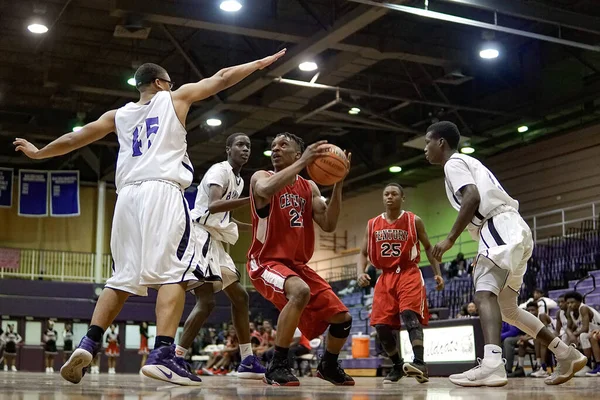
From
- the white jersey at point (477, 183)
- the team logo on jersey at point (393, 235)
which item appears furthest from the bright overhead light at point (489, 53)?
the white jersey at point (477, 183)

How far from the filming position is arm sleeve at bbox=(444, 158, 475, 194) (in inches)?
236

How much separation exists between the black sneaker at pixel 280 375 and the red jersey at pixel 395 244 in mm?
2740

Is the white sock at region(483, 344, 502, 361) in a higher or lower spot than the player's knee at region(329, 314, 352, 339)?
lower

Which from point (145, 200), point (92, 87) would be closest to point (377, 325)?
point (145, 200)

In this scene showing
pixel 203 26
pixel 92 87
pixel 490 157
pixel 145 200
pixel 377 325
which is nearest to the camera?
pixel 145 200

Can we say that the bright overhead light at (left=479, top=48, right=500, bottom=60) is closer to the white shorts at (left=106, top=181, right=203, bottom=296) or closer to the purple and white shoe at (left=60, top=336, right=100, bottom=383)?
the white shorts at (left=106, top=181, right=203, bottom=296)

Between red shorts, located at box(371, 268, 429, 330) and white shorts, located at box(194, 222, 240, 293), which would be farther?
red shorts, located at box(371, 268, 429, 330)

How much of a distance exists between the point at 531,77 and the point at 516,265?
17147mm

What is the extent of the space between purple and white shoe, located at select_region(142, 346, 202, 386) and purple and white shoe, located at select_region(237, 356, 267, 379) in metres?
2.19

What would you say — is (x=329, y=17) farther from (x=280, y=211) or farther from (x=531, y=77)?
(x=280, y=211)

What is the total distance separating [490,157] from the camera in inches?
1086

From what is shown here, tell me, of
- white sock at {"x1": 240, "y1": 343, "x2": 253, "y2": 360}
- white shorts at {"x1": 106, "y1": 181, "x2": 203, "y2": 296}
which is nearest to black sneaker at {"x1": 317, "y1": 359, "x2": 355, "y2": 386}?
white shorts at {"x1": 106, "y1": 181, "x2": 203, "y2": 296}

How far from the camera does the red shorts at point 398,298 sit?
7.89 metres

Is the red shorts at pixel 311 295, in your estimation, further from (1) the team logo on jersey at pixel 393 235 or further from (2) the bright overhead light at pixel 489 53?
(2) the bright overhead light at pixel 489 53
